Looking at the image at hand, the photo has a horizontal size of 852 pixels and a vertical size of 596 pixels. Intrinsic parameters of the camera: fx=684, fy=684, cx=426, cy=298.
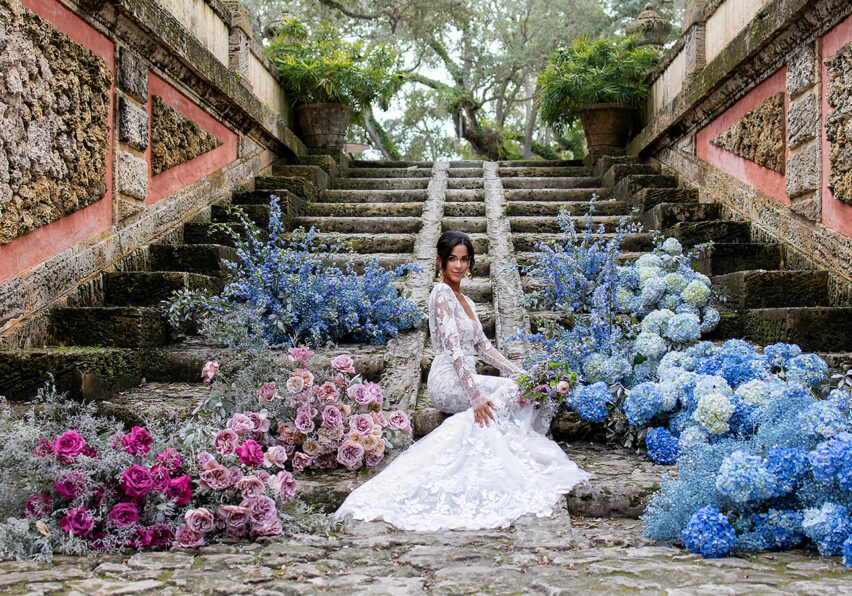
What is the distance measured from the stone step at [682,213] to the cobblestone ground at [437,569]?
3845 millimetres

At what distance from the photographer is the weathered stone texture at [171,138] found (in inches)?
206

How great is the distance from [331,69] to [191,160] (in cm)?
273

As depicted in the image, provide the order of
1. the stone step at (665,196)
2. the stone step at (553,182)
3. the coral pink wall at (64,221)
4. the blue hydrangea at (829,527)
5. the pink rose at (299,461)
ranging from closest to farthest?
the blue hydrangea at (829,527), the pink rose at (299,461), the coral pink wall at (64,221), the stone step at (665,196), the stone step at (553,182)

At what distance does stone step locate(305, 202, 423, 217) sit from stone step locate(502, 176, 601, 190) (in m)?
1.42

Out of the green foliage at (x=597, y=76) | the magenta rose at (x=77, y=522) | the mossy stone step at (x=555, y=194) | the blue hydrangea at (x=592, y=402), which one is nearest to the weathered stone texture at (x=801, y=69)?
the mossy stone step at (x=555, y=194)

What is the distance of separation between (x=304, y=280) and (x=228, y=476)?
2148 mm

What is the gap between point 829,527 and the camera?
7.13 ft

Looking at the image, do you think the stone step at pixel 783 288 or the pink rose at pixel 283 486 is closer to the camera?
the pink rose at pixel 283 486

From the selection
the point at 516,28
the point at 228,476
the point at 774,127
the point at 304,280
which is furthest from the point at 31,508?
the point at 516,28

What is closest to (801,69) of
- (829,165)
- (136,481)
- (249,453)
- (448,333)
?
(829,165)

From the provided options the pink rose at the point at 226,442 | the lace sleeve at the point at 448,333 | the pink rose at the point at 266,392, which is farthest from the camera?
the lace sleeve at the point at 448,333

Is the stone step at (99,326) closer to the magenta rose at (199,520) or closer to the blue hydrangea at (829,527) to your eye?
the magenta rose at (199,520)

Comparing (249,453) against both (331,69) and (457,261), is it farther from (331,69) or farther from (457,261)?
(331,69)

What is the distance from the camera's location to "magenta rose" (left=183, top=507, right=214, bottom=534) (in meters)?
2.36
